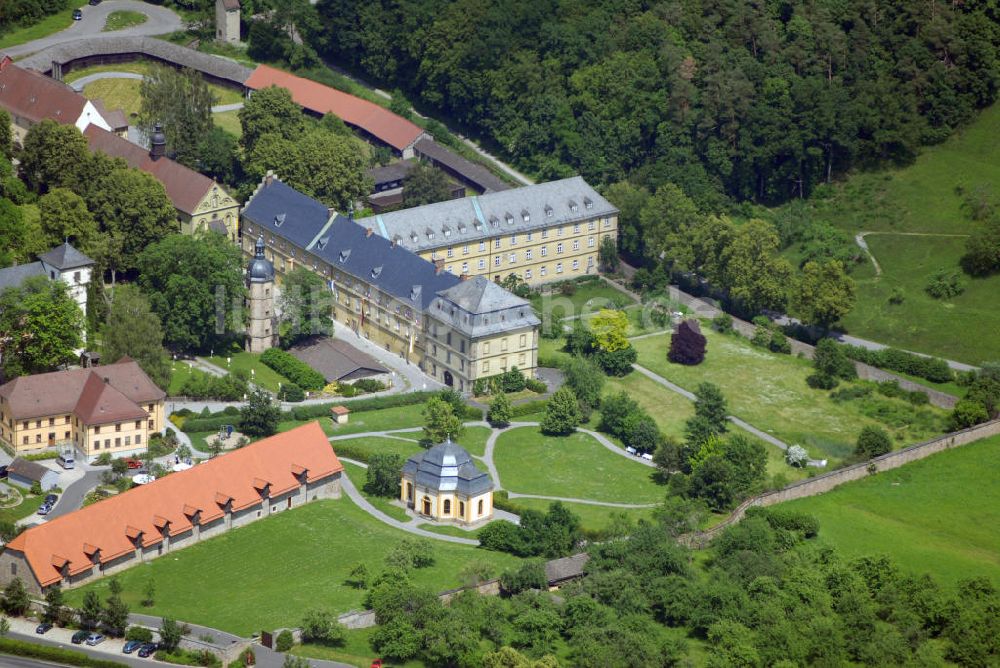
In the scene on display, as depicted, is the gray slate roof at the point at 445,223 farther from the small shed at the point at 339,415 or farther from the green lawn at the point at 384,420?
the small shed at the point at 339,415

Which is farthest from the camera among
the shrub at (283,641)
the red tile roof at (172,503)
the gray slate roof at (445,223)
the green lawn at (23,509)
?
the gray slate roof at (445,223)

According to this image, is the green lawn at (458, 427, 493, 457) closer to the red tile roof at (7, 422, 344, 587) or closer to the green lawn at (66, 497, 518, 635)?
the red tile roof at (7, 422, 344, 587)

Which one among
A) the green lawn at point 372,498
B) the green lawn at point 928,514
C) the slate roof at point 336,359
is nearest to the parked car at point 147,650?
the green lawn at point 372,498

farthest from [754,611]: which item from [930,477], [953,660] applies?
[930,477]

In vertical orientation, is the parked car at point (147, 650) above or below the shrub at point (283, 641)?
below

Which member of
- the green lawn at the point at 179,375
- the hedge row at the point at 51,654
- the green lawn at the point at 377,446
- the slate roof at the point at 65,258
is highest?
the slate roof at the point at 65,258

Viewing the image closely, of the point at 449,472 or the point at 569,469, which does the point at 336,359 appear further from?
the point at 449,472

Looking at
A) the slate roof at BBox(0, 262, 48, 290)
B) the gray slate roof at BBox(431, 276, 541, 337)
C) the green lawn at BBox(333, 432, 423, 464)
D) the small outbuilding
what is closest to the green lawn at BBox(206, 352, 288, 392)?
the green lawn at BBox(333, 432, 423, 464)
